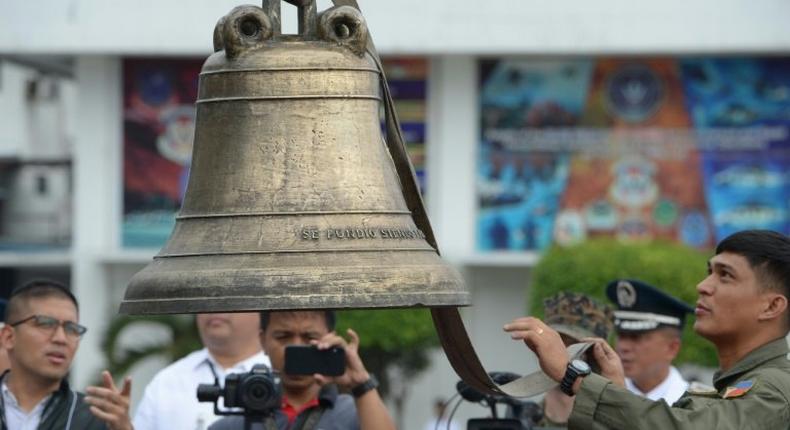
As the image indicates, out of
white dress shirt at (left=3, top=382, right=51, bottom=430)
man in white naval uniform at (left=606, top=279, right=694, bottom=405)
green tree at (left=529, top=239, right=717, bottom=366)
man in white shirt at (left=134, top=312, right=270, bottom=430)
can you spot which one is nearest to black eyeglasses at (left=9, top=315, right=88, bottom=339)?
white dress shirt at (left=3, top=382, right=51, bottom=430)

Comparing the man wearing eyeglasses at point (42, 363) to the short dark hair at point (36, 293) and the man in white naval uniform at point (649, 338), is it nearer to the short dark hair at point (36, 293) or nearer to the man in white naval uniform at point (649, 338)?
the short dark hair at point (36, 293)

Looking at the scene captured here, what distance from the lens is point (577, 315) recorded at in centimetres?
747

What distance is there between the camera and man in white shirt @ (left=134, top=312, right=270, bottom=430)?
794 cm

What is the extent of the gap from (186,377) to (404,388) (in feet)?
53.2

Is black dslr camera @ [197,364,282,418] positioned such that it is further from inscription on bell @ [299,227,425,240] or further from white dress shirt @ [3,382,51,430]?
inscription on bell @ [299,227,425,240]

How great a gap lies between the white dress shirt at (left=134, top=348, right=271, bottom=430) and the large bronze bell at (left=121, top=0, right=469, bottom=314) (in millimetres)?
2895

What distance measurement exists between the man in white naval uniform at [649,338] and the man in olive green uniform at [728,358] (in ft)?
9.00

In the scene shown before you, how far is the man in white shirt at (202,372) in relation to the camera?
313 inches

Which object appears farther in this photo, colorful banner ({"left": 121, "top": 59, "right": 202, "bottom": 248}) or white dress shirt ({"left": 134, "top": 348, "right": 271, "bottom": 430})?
colorful banner ({"left": 121, "top": 59, "right": 202, "bottom": 248})

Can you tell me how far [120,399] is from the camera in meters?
6.75

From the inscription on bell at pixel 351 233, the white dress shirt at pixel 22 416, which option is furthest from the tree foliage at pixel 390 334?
the inscription on bell at pixel 351 233

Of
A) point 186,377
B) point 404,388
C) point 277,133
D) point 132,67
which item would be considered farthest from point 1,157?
point 277,133

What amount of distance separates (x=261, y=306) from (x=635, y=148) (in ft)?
68.7

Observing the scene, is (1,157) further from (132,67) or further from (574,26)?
(574,26)
